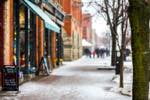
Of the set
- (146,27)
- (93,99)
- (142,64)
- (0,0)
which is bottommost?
(93,99)

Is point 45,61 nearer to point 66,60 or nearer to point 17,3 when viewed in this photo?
point 17,3

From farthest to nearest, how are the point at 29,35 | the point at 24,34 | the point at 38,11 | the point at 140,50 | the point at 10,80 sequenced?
the point at 29,35 → the point at 24,34 → the point at 38,11 → the point at 10,80 → the point at 140,50

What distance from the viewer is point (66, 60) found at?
214 feet

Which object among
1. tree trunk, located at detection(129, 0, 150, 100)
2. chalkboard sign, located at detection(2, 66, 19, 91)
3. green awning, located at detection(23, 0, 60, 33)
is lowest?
chalkboard sign, located at detection(2, 66, 19, 91)

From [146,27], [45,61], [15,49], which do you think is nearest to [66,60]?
[45,61]

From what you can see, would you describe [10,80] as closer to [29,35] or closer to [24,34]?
[24,34]

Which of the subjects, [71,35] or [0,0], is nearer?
[0,0]

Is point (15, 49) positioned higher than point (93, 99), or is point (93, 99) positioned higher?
point (15, 49)

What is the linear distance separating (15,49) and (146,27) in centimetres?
1748

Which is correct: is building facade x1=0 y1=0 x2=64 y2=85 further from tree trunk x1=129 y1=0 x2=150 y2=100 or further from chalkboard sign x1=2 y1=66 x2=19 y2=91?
tree trunk x1=129 y1=0 x2=150 y2=100

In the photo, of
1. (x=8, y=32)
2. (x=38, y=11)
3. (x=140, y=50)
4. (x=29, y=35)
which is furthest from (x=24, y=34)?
(x=140, y=50)

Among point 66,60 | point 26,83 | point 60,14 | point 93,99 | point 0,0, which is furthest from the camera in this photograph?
point 66,60

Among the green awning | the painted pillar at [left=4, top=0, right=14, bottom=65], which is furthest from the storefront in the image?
the painted pillar at [left=4, top=0, right=14, bottom=65]

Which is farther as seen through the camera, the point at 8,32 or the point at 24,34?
the point at 24,34
